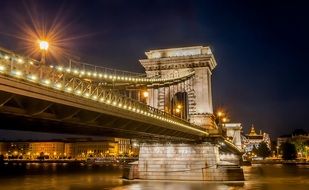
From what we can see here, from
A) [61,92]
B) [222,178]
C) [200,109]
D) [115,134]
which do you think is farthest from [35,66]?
[200,109]

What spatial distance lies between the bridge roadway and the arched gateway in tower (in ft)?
80.3

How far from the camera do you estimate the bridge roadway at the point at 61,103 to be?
628 inches

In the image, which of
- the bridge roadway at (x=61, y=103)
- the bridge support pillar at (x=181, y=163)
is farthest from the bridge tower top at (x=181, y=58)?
the bridge roadway at (x=61, y=103)

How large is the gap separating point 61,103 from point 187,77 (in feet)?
122

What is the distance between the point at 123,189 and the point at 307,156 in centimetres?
12527

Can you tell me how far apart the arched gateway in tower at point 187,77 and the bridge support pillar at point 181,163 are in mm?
6809

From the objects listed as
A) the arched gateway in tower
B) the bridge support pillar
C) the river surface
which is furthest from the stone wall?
the arched gateway in tower

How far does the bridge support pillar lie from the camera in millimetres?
47094

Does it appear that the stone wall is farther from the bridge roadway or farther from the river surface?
the bridge roadway

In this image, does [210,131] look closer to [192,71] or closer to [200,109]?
[200,109]

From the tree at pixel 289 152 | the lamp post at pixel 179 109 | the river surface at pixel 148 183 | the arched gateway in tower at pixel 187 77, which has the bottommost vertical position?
the river surface at pixel 148 183

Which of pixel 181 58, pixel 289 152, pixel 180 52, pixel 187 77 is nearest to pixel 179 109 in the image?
pixel 187 77

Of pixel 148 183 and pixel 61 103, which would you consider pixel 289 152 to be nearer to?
pixel 148 183

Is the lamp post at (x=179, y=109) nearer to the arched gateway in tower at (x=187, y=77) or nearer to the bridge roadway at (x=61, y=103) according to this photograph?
the arched gateway in tower at (x=187, y=77)
